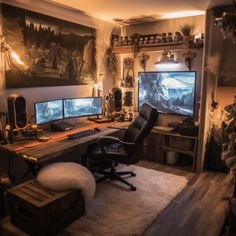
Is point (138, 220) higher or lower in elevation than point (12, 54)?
lower

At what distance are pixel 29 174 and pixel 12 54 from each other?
1446mm

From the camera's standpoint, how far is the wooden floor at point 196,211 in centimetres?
214

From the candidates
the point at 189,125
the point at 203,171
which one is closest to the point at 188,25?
the point at 189,125

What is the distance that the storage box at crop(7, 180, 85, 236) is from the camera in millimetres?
1881

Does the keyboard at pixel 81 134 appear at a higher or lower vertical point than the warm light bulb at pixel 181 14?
lower

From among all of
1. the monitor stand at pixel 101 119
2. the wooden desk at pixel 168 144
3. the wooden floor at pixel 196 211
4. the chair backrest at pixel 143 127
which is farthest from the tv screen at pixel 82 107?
the wooden floor at pixel 196 211

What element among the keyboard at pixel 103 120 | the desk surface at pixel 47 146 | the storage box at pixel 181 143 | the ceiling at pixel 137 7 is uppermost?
the ceiling at pixel 137 7

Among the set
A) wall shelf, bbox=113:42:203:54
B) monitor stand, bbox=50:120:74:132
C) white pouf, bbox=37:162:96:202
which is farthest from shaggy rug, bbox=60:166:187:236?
A: wall shelf, bbox=113:42:203:54

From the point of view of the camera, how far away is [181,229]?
215cm

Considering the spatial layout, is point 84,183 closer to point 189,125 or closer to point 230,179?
point 230,179

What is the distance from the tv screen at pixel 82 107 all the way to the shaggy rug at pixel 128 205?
1035mm

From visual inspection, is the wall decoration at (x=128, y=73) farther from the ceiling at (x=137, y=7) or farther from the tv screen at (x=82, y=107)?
the tv screen at (x=82, y=107)

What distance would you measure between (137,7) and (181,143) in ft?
6.64

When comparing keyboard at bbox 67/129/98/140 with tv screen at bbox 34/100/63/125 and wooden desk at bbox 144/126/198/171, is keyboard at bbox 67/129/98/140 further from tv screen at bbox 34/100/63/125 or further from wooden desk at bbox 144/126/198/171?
wooden desk at bbox 144/126/198/171
